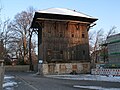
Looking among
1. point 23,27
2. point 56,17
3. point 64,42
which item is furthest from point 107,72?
point 23,27

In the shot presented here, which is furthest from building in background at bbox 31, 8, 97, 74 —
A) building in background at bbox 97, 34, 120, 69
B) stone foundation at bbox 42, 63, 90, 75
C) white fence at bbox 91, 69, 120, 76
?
white fence at bbox 91, 69, 120, 76

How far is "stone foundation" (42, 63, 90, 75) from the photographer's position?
45.5 m

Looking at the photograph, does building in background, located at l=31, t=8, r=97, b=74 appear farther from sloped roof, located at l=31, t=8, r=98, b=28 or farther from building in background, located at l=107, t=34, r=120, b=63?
building in background, located at l=107, t=34, r=120, b=63

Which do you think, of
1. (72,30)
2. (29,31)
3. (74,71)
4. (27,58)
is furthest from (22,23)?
(74,71)

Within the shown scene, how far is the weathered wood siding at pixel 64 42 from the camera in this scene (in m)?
46.6

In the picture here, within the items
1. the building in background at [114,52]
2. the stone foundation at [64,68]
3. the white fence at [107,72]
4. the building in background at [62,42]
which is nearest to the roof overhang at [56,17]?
the building in background at [62,42]

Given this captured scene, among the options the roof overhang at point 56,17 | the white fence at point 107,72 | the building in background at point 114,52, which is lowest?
the white fence at point 107,72

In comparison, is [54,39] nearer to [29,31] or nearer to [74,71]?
→ [74,71]

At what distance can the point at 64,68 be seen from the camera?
46469mm

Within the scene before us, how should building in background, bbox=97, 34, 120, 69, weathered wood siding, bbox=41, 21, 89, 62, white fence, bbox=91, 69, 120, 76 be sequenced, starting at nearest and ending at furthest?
1. white fence, bbox=91, 69, 120, 76
2. building in background, bbox=97, 34, 120, 69
3. weathered wood siding, bbox=41, 21, 89, 62

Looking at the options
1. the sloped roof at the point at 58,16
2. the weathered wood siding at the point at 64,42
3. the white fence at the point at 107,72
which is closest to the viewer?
the white fence at the point at 107,72

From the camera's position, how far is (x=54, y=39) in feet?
155

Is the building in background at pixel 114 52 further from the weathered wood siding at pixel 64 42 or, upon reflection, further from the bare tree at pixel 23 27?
the bare tree at pixel 23 27

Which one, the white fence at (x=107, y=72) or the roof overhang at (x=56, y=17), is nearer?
the white fence at (x=107, y=72)
